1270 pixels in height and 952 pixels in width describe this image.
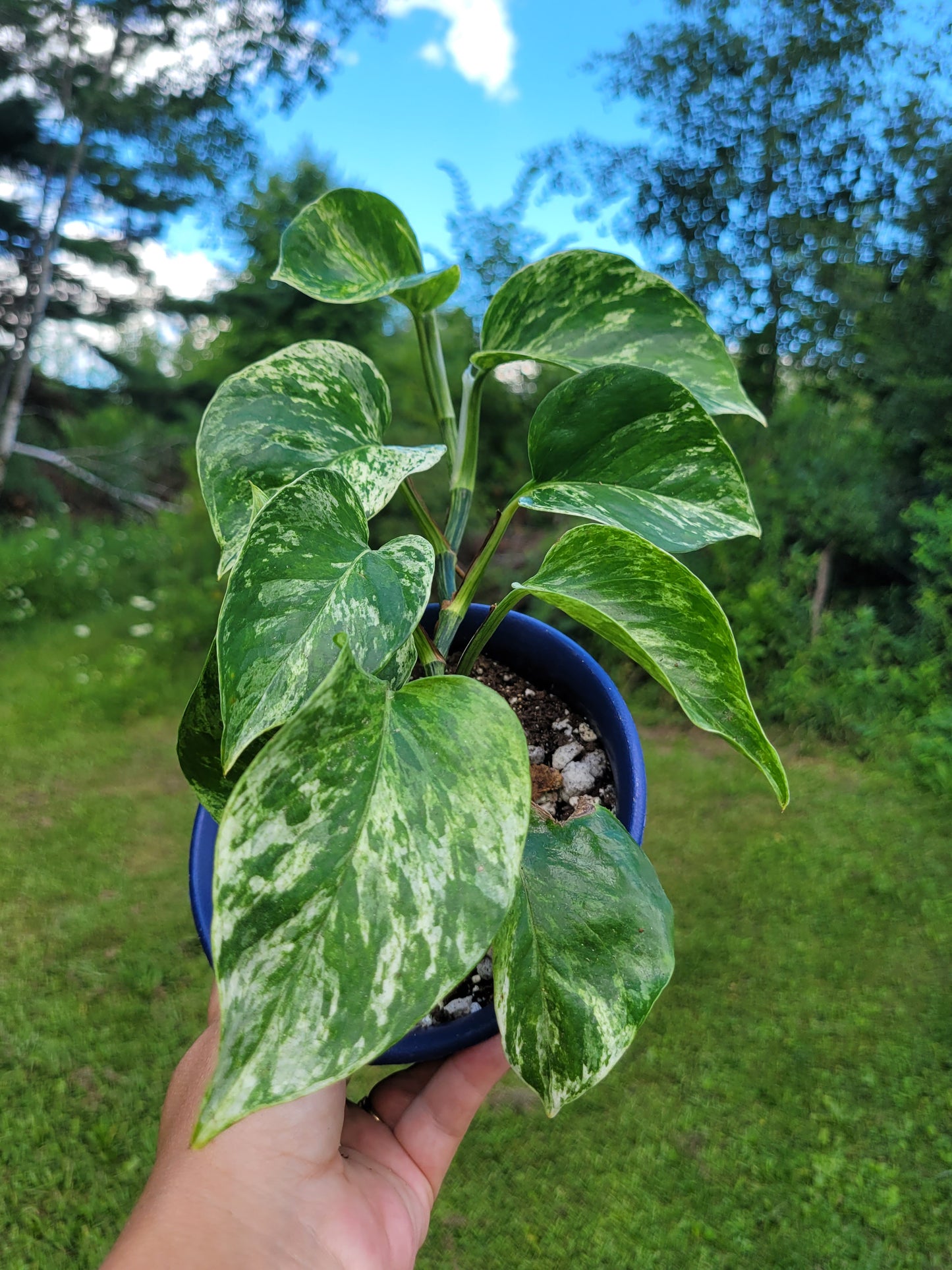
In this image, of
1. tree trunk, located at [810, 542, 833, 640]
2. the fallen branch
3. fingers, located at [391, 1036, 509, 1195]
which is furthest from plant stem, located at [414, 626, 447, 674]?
the fallen branch

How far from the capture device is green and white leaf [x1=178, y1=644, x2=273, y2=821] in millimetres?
357

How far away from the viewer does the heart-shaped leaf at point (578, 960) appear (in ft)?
1.14

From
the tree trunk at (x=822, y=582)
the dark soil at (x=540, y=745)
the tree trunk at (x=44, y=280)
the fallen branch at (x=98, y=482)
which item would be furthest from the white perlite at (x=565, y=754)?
the tree trunk at (x=44, y=280)

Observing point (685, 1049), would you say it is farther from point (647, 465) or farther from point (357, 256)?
point (357, 256)

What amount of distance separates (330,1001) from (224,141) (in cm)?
366

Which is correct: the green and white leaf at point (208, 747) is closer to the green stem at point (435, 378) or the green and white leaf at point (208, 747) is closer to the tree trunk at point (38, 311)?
the green stem at point (435, 378)

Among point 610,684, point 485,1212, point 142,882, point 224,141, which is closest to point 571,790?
point 610,684

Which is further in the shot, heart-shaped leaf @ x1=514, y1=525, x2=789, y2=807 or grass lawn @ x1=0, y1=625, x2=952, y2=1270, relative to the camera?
grass lawn @ x1=0, y1=625, x2=952, y2=1270

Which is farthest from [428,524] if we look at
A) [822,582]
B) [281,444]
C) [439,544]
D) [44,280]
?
[44,280]

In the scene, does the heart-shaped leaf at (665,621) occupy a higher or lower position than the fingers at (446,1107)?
higher

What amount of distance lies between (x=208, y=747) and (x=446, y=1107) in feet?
1.07

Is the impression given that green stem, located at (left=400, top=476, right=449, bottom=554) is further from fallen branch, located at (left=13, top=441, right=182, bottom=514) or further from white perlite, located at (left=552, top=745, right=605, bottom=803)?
fallen branch, located at (left=13, top=441, right=182, bottom=514)

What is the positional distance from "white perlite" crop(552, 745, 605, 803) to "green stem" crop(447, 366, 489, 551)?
0.17 m

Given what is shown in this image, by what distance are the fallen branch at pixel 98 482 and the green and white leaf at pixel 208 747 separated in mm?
2792
